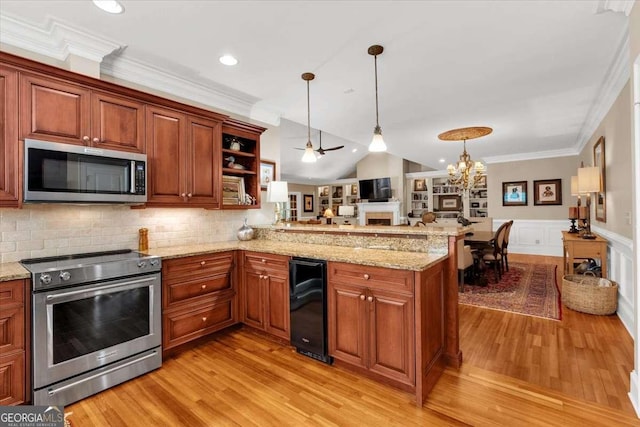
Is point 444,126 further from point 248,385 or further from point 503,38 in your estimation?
point 248,385

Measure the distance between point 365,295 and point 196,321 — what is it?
5.49ft

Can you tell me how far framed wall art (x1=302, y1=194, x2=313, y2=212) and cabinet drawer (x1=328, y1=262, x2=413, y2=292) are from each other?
35.6 feet

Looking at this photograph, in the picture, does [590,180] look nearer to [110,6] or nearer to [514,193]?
[514,193]

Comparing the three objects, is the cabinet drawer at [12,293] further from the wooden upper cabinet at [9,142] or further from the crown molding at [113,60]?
the crown molding at [113,60]

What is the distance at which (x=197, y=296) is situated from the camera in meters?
2.79

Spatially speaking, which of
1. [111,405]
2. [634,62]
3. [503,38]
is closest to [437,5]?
[503,38]

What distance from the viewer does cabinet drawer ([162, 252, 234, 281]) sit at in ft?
8.50

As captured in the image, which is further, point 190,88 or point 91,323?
point 190,88

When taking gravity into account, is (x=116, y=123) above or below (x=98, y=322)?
above

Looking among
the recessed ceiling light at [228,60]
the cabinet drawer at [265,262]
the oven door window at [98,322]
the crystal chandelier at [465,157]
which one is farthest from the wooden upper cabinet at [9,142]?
the crystal chandelier at [465,157]

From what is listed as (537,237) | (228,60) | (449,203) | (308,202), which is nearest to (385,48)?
(228,60)

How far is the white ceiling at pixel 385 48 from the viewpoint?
2.15 meters

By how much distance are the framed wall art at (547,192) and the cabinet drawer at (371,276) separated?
298 inches

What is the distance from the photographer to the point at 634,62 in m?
1.88
